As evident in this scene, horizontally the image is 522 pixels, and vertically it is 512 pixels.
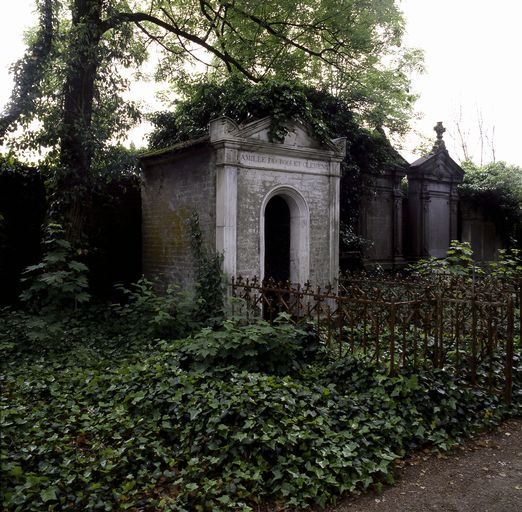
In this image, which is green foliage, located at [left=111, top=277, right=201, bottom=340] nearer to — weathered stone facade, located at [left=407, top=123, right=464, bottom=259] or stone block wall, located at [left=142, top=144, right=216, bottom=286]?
stone block wall, located at [left=142, top=144, right=216, bottom=286]

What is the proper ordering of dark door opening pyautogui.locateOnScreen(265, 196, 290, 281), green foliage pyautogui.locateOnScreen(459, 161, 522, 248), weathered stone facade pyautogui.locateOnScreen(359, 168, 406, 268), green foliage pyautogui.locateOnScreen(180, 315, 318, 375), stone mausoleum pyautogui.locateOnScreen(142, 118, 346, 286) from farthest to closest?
green foliage pyautogui.locateOnScreen(459, 161, 522, 248) < weathered stone facade pyautogui.locateOnScreen(359, 168, 406, 268) < dark door opening pyautogui.locateOnScreen(265, 196, 290, 281) < stone mausoleum pyautogui.locateOnScreen(142, 118, 346, 286) < green foliage pyautogui.locateOnScreen(180, 315, 318, 375)

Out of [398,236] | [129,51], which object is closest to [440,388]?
[129,51]

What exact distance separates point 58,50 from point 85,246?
353cm

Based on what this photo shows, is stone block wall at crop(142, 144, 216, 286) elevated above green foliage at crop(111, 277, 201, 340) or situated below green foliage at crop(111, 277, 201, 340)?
above

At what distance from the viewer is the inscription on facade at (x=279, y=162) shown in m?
8.35

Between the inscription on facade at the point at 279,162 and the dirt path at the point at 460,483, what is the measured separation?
18.0 ft

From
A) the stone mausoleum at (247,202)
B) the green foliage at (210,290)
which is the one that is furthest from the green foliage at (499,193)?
the green foliage at (210,290)

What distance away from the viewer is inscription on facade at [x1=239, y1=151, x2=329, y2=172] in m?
8.35

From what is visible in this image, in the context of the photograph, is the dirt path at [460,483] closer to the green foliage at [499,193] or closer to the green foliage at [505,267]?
the green foliage at [505,267]

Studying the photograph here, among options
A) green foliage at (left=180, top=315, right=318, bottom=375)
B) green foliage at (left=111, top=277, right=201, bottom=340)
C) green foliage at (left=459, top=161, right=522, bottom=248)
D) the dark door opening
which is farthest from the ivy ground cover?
green foliage at (left=459, top=161, right=522, bottom=248)

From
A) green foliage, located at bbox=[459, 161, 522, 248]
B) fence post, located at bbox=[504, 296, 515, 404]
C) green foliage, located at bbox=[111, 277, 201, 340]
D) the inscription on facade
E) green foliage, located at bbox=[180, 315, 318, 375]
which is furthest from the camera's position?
green foliage, located at bbox=[459, 161, 522, 248]

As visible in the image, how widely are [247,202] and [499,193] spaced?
11761mm

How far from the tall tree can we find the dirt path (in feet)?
23.6

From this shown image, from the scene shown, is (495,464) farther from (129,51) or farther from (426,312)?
(129,51)
